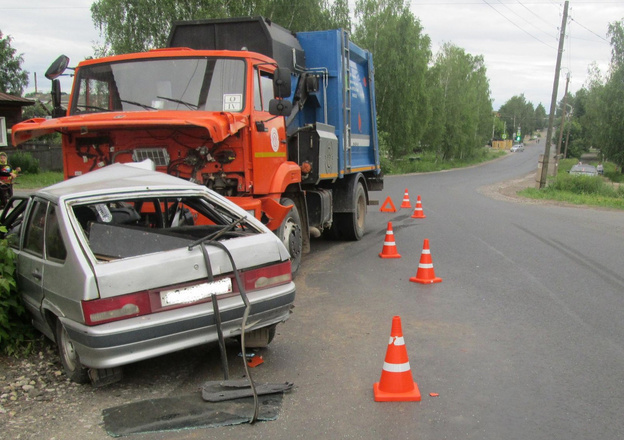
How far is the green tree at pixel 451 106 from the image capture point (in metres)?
53.5

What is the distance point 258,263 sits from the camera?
4535 mm

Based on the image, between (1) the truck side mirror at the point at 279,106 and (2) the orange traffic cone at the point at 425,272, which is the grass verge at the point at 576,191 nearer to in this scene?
(2) the orange traffic cone at the point at 425,272

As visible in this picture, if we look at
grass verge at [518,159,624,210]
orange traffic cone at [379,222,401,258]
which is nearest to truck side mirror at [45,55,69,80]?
orange traffic cone at [379,222,401,258]

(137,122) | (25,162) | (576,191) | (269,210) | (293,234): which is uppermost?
(137,122)

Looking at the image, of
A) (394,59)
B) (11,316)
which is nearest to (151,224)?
(11,316)

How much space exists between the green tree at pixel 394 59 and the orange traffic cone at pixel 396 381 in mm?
39434

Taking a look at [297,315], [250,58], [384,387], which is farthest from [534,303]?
[250,58]

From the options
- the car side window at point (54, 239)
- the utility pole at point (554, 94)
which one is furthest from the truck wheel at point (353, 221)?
the utility pole at point (554, 94)

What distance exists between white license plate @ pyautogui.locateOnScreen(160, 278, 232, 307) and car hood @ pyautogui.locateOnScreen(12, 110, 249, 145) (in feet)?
7.11

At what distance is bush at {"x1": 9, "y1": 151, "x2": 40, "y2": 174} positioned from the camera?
2894 centimetres

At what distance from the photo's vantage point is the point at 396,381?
4.12 meters

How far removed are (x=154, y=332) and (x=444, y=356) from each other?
2483 mm

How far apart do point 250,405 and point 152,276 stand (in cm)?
110

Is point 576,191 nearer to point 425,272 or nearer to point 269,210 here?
point 425,272
